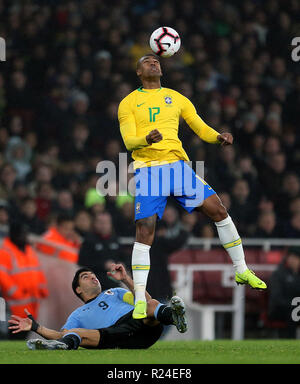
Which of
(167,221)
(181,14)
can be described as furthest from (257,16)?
(167,221)

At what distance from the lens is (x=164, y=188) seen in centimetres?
782

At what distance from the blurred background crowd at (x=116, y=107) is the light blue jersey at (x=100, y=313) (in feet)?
9.55

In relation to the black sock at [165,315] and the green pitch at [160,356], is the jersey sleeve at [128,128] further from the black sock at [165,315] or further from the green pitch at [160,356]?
the green pitch at [160,356]

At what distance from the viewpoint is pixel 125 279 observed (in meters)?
8.07

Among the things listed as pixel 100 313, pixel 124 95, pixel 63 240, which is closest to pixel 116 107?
pixel 124 95

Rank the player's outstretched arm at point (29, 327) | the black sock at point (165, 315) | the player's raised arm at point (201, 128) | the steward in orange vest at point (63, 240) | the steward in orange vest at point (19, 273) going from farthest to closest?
the steward in orange vest at point (63, 240), the steward in orange vest at point (19, 273), the player's raised arm at point (201, 128), the black sock at point (165, 315), the player's outstretched arm at point (29, 327)

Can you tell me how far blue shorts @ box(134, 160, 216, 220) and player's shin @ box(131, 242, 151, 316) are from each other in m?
0.25

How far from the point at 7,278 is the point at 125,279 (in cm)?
330

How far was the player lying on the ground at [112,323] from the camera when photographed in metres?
7.68

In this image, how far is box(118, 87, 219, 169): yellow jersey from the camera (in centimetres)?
789

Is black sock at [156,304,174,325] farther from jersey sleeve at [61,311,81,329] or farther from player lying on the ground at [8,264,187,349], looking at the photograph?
jersey sleeve at [61,311,81,329]

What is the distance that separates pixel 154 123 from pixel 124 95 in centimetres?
655

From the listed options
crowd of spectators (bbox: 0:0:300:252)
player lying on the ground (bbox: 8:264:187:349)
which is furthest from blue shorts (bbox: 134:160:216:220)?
crowd of spectators (bbox: 0:0:300:252)

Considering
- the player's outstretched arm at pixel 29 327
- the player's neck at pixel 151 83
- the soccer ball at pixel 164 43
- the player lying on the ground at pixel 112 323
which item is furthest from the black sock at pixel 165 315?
the soccer ball at pixel 164 43
